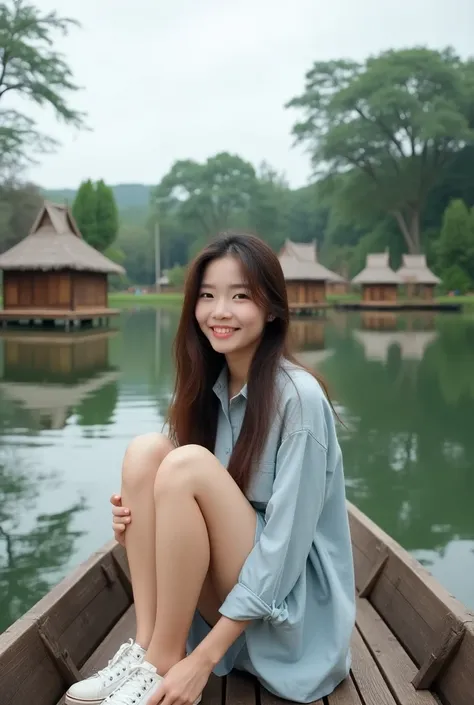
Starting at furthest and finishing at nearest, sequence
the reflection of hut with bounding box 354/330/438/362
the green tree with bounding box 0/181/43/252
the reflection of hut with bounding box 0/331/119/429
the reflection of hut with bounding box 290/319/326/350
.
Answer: the green tree with bounding box 0/181/43/252, the reflection of hut with bounding box 290/319/326/350, the reflection of hut with bounding box 354/330/438/362, the reflection of hut with bounding box 0/331/119/429

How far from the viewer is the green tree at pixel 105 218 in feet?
137

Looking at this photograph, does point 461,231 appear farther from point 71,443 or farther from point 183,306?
point 183,306

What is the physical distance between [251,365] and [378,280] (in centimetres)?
3304

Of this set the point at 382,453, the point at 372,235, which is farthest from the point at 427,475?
the point at 372,235

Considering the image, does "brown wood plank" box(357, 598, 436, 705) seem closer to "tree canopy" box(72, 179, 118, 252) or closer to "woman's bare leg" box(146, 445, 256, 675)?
"woman's bare leg" box(146, 445, 256, 675)

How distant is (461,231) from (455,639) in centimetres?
3537

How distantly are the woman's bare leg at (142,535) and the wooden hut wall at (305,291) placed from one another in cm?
2944

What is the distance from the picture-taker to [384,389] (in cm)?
989

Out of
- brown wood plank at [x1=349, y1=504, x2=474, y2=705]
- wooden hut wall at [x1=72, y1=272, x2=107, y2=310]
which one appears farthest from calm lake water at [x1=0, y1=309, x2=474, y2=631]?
wooden hut wall at [x1=72, y1=272, x2=107, y2=310]

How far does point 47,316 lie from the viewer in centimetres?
2177

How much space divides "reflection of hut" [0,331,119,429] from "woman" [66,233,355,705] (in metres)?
5.59

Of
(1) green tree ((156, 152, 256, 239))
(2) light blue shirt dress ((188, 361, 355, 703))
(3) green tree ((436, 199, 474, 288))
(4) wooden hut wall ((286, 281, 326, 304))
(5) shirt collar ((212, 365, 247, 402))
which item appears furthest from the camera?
(1) green tree ((156, 152, 256, 239))

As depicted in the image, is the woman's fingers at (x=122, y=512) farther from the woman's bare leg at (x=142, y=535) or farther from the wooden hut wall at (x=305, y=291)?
the wooden hut wall at (x=305, y=291)

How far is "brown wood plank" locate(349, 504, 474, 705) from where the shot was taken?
1.84m
